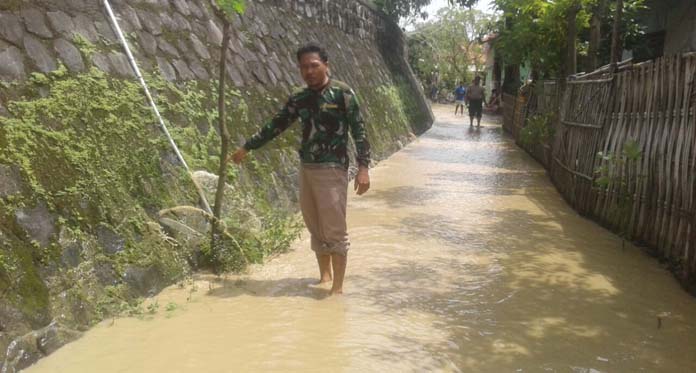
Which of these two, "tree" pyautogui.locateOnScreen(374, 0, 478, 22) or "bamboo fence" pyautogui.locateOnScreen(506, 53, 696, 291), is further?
"tree" pyautogui.locateOnScreen(374, 0, 478, 22)

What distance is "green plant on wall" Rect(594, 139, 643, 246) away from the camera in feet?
17.0

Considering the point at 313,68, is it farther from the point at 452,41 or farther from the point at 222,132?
the point at 452,41

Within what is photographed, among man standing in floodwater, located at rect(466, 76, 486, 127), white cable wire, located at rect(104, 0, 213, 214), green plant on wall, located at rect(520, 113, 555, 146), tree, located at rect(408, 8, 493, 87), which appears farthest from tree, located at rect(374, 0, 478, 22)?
tree, located at rect(408, 8, 493, 87)

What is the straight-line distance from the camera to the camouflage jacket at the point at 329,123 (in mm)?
3861

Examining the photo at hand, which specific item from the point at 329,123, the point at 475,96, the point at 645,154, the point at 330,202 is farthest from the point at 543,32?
the point at 330,202

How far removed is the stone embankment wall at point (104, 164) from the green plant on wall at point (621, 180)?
3.15 meters

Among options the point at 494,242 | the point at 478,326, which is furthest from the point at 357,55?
the point at 478,326

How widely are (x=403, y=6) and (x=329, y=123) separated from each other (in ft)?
52.7

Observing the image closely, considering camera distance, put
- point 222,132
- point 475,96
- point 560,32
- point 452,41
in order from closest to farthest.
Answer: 1. point 222,132
2. point 560,32
3. point 475,96
4. point 452,41

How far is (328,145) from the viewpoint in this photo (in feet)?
12.8

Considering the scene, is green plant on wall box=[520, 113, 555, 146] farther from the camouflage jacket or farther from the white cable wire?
the white cable wire

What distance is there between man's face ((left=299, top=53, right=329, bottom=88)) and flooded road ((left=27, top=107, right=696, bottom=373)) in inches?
57.8

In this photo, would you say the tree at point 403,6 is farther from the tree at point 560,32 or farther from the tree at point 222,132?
the tree at point 222,132

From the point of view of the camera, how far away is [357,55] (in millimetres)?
13164
